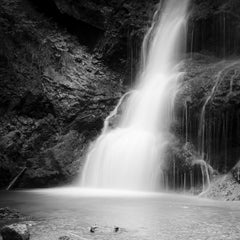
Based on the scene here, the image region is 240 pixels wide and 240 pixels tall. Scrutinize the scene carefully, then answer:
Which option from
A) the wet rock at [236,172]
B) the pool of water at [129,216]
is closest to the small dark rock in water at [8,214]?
the pool of water at [129,216]

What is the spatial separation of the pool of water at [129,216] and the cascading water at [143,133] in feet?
6.59

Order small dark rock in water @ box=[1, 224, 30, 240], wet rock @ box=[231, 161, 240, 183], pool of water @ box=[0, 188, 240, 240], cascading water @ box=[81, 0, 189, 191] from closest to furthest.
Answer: small dark rock in water @ box=[1, 224, 30, 240] → pool of water @ box=[0, 188, 240, 240] → wet rock @ box=[231, 161, 240, 183] → cascading water @ box=[81, 0, 189, 191]

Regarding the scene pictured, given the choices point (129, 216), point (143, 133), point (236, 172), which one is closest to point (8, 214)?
point (129, 216)

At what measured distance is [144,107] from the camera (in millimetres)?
18406

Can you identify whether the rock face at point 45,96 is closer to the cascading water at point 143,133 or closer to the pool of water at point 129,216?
the cascading water at point 143,133

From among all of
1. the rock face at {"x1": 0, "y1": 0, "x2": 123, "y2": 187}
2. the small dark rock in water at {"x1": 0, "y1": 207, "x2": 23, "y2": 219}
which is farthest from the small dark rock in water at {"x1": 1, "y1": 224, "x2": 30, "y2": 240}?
the rock face at {"x1": 0, "y1": 0, "x2": 123, "y2": 187}

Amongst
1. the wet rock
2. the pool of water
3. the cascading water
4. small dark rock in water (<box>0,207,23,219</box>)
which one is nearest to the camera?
the pool of water

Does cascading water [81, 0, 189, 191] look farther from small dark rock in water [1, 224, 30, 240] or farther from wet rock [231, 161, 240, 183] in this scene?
small dark rock in water [1, 224, 30, 240]

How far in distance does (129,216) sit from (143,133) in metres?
7.78

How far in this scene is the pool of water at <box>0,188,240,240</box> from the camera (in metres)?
7.43

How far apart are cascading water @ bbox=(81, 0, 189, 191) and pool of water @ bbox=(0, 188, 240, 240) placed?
201 cm

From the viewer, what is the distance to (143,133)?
55.3 ft

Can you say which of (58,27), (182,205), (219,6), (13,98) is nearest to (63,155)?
(13,98)

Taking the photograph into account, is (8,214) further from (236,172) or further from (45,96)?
(45,96)
